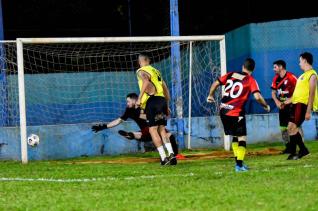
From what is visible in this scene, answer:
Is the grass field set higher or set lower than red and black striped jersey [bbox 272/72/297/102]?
lower

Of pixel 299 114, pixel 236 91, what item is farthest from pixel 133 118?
pixel 236 91

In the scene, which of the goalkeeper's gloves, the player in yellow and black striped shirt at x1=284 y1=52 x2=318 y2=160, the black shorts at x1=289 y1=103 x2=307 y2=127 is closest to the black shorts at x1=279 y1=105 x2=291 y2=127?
the player in yellow and black striped shirt at x1=284 y1=52 x2=318 y2=160

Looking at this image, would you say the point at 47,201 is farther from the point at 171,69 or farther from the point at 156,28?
the point at 156,28

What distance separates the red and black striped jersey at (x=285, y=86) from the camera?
50.9 ft

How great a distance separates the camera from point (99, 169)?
1295 centimetres

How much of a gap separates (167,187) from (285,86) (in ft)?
22.2

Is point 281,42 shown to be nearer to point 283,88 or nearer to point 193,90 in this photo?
point 193,90

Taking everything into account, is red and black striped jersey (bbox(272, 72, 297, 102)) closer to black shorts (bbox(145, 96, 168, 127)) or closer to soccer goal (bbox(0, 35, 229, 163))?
soccer goal (bbox(0, 35, 229, 163))

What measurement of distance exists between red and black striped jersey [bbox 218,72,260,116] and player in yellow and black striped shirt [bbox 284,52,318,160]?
5.92 ft

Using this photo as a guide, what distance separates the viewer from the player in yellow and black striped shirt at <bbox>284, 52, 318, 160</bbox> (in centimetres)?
1345

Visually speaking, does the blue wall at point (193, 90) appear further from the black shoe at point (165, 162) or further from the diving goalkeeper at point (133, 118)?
the black shoe at point (165, 162)

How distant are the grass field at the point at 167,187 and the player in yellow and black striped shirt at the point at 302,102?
1.09ft

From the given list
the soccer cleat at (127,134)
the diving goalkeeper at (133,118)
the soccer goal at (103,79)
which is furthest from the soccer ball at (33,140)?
the soccer cleat at (127,134)

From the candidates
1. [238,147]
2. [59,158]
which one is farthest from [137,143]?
[238,147]
